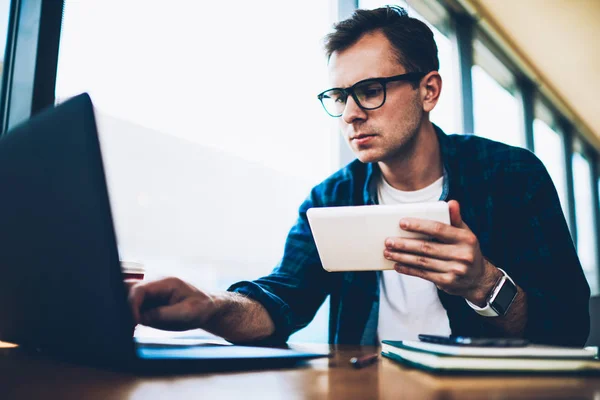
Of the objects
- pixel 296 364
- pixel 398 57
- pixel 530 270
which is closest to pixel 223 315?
pixel 296 364

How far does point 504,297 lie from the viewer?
3.11 feet

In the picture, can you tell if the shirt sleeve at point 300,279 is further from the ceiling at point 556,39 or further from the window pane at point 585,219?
the window pane at point 585,219

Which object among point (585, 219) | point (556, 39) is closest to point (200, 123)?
point (556, 39)

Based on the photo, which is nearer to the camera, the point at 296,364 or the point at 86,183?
the point at 86,183

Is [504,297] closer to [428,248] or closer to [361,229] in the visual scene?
[428,248]

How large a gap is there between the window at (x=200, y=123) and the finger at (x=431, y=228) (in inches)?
24.5

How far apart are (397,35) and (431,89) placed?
0.68ft

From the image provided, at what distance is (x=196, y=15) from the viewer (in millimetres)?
1690

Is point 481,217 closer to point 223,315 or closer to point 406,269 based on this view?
point 406,269

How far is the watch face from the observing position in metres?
0.95

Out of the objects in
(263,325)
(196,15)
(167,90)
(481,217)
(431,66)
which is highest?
(196,15)

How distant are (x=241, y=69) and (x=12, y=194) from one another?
52.4 inches

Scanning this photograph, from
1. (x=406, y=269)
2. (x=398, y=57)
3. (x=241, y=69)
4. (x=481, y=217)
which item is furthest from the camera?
(x=241, y=69)

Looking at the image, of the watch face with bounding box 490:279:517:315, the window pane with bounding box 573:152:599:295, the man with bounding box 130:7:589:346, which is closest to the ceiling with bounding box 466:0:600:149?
the window pane with bounding box 573:152:599:295
